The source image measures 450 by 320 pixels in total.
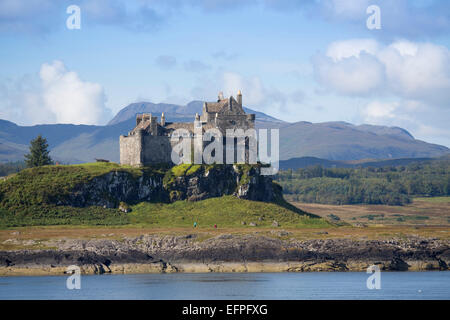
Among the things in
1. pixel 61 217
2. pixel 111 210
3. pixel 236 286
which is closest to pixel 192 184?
pixel 111 210

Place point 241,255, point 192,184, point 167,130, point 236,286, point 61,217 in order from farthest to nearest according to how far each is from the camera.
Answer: point 167,130 < point 192,184 < point 61,217 < point 241,255 < point 236,286

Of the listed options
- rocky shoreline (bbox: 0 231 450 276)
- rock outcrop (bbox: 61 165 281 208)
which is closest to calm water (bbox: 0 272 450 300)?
rocky shoreline (bbox: 0 231 450 276)

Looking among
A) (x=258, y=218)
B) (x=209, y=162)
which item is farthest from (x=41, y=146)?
(x=258, y=218)

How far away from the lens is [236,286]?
72.2 metres

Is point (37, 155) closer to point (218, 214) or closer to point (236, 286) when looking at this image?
point (218, 214)

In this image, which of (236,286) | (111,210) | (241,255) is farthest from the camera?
(111,210)

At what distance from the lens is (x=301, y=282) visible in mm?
75438

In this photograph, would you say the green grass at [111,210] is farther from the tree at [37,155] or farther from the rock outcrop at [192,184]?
the tree at [37,155]

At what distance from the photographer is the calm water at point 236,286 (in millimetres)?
66000

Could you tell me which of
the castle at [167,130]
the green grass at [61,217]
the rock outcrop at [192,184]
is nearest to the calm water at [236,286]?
the green grass at [61,217]

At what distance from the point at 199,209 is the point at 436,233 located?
3210cm

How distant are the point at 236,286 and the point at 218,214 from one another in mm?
34754

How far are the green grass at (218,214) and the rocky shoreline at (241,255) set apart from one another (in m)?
15.1

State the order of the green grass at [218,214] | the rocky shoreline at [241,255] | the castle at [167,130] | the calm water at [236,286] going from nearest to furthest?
the calm water at [236,286] → the rocky shoreline at [241,255] → the green grass at [218,214] → the castle at [167,130]
